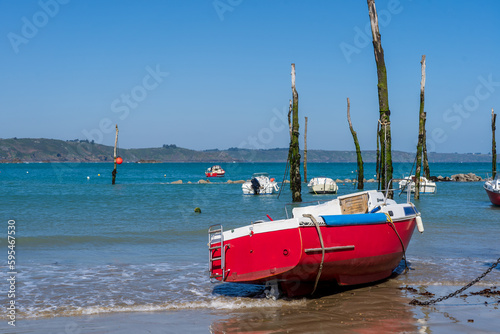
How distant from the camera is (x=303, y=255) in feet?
28.5

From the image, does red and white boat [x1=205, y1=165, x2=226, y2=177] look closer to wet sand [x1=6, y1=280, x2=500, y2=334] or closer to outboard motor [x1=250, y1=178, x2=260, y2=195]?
outboard motor [x1=250, y1=178, x2=260, y2=195]

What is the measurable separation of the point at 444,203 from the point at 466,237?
15.3 meters

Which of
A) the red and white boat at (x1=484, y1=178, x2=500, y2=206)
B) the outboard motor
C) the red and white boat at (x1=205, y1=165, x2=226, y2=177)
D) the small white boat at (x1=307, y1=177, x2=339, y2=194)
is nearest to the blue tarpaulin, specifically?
the red and white boat at (x1=484, y1=178, x2=500, y2=206)

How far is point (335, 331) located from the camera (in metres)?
7.75

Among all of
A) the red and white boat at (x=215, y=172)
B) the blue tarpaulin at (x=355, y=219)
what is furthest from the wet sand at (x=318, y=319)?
the red and white boat at (x=215, y=172)

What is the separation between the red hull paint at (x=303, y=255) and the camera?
8711mm

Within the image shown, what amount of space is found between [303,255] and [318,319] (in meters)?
1.03

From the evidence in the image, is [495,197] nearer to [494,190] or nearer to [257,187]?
[494,190]

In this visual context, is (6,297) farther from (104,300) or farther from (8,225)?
(8,225)

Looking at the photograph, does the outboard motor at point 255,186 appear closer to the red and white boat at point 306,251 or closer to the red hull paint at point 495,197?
the red hull paint at point 495,197

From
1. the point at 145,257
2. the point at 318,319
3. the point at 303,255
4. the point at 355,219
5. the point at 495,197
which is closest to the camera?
the point at 318,319

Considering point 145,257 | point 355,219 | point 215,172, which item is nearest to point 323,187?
point 145,257

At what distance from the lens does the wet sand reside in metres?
7.93

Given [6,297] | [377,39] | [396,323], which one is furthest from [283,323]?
[377,39]
